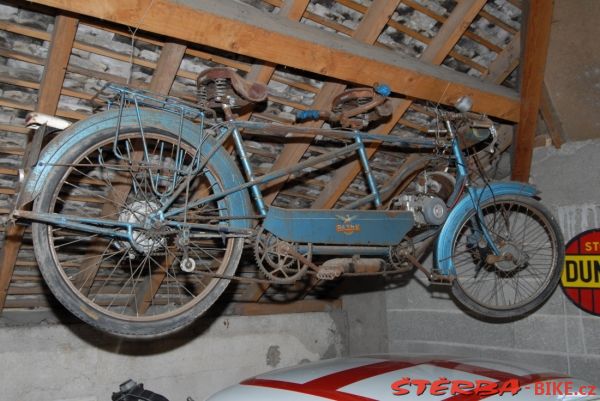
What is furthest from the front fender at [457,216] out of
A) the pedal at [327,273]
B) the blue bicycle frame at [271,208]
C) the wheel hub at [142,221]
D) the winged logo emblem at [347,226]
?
the wheel hub at [142,221]

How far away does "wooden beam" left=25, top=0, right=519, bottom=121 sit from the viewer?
2227 millimetres

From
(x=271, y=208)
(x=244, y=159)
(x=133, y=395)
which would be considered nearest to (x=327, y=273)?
(x=271, y=208)

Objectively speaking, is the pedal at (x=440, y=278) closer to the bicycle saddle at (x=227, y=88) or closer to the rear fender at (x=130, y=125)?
the rear fender at (x=130, y=125)

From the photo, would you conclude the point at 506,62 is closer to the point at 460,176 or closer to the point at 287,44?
the point at 460,176

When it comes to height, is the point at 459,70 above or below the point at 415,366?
above

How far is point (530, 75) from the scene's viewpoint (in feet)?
11.8

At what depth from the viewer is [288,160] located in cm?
348

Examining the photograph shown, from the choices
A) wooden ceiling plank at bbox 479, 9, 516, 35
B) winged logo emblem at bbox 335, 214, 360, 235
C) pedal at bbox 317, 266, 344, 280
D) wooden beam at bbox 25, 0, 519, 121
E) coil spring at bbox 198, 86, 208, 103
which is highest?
wooden ceiling plank at bbox 479, 9, 516, 35

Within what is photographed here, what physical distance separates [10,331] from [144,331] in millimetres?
2133

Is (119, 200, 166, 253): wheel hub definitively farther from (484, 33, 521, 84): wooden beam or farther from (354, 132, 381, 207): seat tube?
(484, 33, 521, 84): wooden beam

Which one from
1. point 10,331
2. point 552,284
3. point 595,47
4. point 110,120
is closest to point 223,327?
point 10,331

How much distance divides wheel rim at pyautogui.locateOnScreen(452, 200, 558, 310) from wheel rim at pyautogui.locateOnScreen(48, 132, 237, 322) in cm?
152

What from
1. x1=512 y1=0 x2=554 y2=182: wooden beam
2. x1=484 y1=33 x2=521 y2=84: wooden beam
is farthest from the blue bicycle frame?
x1=484 y1=33 x2=521 y2=84: wooden beam

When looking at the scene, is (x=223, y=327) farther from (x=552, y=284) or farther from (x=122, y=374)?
(x=552, y=284)
